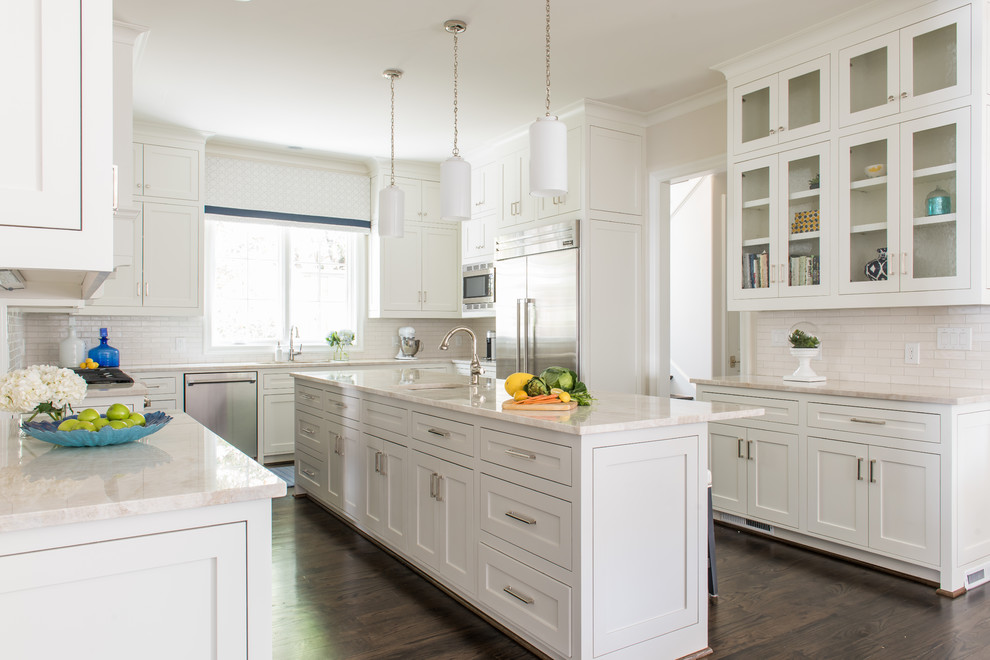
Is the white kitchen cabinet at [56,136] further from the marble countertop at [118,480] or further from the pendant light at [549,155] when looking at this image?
the pendant light at [549,155]

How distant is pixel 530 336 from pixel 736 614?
288 cm

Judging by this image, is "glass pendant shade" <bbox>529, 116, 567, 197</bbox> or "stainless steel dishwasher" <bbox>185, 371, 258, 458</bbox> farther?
"stainless steel dishwasher" <bbox>185, 371, 258, 458</bbox>

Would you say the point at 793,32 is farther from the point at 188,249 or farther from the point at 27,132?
the point at 188,249

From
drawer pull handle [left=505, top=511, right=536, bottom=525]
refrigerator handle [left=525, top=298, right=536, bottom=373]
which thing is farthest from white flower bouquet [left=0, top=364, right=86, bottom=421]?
refrigerator handle [left=525, top=298, right=536, bottom=373]

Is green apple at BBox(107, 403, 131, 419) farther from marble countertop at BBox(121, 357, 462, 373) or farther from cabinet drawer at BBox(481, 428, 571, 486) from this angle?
marble countertop at BBox(121, 357, 462, 373)

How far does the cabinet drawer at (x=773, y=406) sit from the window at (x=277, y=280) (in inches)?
162

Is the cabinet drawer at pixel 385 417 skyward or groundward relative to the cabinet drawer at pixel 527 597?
skyward

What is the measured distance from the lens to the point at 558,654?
218cm

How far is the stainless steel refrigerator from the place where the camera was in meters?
4.88

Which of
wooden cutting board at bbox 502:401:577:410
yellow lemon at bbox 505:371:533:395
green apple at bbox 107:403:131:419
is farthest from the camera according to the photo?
yellow lemon at bbox 505:371:533:395

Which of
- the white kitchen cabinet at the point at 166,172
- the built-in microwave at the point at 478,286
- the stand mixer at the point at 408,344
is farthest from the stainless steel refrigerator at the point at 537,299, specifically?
the white kitchen cabinet at the point at 166,172

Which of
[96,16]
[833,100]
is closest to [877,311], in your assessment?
[833,100]

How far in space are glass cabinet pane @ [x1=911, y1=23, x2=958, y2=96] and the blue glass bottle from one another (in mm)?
5613

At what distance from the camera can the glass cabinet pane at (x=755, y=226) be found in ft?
12.8
